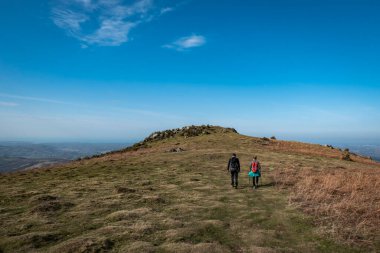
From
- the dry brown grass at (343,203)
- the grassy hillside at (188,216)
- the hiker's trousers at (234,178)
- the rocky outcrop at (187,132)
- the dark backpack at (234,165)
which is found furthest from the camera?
the rocky outcrop at (187,132)

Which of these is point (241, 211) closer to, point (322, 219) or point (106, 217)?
point (322, 219)

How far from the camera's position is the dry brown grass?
47.1 ft

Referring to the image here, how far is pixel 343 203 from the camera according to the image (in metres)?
18.3

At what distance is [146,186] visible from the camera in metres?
26.2

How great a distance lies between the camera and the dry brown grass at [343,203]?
14.3 metres

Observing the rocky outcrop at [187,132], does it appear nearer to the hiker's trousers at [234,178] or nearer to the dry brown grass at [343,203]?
the hiker's trousers at [234,178]

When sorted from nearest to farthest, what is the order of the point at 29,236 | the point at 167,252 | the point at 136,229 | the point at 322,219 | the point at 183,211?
the point at 167,252, the point at 29,236, the point at 136,229, the point at 322,219, the point at 183,211

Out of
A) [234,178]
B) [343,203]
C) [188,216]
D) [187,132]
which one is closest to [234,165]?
[234,178]

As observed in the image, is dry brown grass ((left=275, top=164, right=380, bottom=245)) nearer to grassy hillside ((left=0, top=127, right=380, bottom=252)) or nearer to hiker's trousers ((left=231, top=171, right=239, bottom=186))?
grassy hillside ((left=0, top=127, right=380, bottom=252))

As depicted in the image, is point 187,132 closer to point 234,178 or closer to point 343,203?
point 234,178

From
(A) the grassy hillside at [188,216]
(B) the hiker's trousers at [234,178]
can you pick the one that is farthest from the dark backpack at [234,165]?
(A) the grassy hillside at [188,216]

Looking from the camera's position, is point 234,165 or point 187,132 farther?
point 187,132

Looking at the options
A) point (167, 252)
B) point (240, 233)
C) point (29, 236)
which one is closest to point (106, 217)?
point (29, 236)

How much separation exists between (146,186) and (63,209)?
825 centimetres
